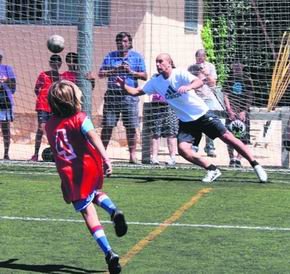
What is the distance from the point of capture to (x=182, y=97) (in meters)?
12.1

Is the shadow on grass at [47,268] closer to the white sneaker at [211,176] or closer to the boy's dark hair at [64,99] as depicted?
the boy's dark hair at [64,99]

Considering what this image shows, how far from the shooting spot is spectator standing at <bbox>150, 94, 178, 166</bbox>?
14.7 m

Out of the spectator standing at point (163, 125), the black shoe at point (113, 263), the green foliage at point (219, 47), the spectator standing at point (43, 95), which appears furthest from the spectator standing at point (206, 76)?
the black shoe at point (113, 263)

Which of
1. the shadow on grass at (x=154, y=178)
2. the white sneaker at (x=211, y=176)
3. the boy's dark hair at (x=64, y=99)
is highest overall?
Answer: the boy's dark hair at (x=64, y=99)

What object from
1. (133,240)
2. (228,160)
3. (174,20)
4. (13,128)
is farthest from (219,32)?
(133,240)

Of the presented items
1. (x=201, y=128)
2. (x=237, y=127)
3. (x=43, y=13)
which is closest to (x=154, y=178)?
(x=201, y=128)

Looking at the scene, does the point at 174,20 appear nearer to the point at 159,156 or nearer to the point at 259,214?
the point at 159,156

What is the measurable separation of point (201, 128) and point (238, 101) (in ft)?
9.33

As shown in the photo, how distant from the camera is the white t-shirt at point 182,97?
12117 millimetres

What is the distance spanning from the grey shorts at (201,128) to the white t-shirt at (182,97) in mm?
66

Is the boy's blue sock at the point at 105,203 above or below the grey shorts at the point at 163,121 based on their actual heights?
above

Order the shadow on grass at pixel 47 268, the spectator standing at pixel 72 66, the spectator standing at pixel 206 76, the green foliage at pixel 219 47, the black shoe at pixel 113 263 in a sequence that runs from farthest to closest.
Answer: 1. the green foliage at pixel 219 47
2. the spectator standing at pixel 72 66
3. the spectator standing at pixel 206 76
4. the shadow on grass at pixel 47 268
5. the black shoe at pixel 113 263

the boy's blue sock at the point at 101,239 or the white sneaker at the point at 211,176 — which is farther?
the white sneaker at the point at 211,176

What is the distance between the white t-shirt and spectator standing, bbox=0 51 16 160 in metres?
3.71
